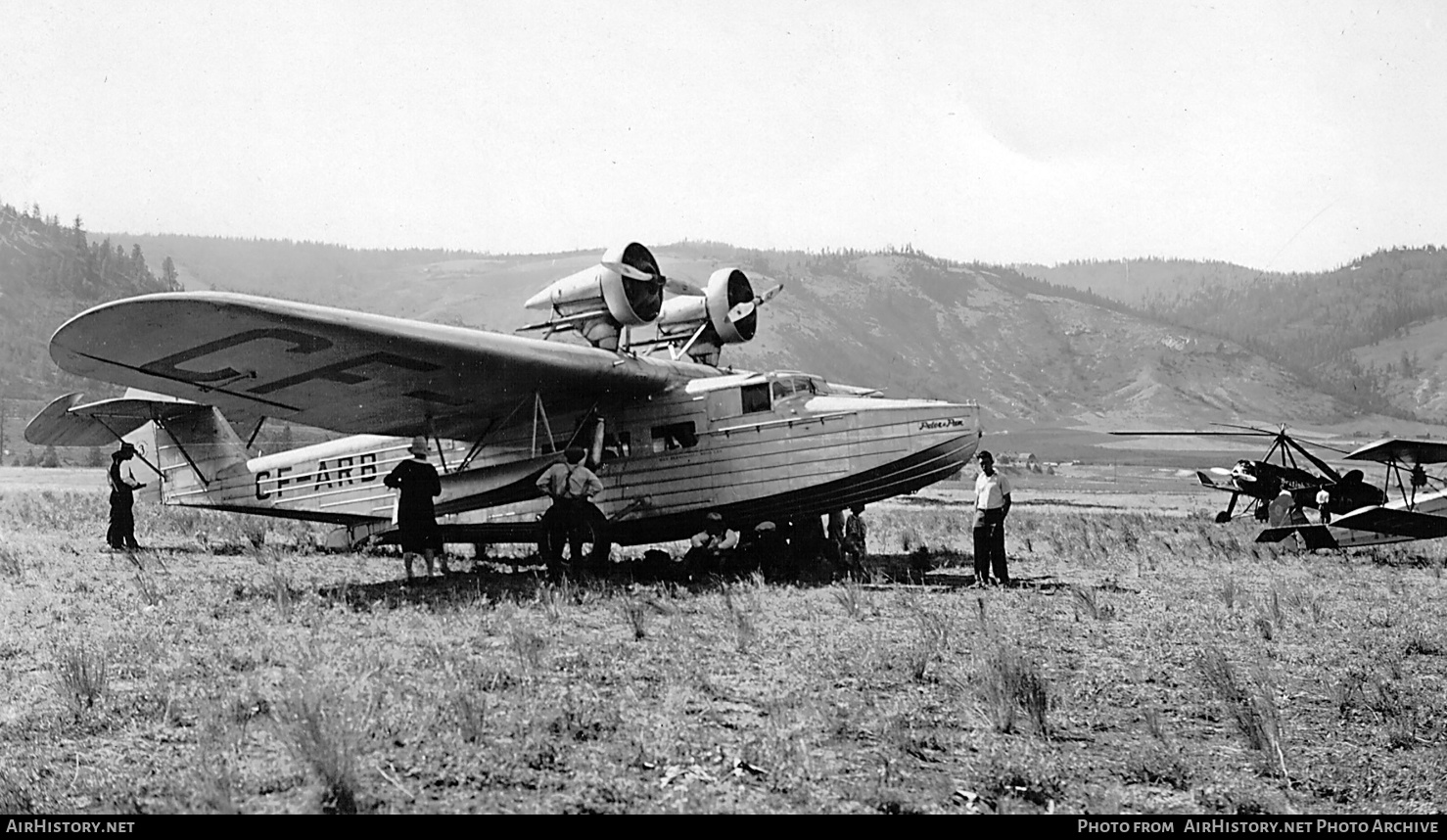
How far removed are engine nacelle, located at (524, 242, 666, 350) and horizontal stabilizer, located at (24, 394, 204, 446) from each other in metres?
6.61

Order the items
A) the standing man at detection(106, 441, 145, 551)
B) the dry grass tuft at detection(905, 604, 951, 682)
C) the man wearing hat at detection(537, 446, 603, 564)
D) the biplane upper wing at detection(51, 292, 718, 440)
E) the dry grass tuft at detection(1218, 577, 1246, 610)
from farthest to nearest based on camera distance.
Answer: the standing man at detection(106, 441, 145, 551) < the man wearing hat at detection(537, 446, 603, 564) < the dry grass tuft at detection(1218, 577, 1246, 610) < the biplane upper wing at detection(51, 292, 718, 440) < the dry grass tuft at detection(905, 604, 951, 682)

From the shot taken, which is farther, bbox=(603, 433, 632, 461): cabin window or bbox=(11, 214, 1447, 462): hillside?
bbox=(11, 214, 1447, 462): hillside

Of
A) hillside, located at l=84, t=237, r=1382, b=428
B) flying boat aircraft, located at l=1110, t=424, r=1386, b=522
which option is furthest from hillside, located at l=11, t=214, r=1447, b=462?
flying boat aircraft, located at l=1110, t=424, r=1386, b=522

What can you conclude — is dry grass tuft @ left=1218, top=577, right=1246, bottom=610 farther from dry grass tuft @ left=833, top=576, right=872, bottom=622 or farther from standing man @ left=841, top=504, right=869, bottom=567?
standing man @ left=841, top=504, right=869, bottom=567

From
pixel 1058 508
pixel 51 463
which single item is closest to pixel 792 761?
pixel 1058 508

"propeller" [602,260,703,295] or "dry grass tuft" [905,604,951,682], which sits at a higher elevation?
"propeller" [602,260,703,295]

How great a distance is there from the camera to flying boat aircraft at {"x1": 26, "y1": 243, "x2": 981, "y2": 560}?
34.7 feet

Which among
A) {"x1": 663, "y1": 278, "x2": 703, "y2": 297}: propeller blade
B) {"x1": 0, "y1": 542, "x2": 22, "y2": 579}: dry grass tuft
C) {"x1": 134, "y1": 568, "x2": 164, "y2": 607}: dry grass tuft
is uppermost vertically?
{"x1": 663, "y1": 278, "x2": 703, "y2": 297}: propeller blade

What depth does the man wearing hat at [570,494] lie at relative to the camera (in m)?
11.6

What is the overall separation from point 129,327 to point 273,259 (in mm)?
206033

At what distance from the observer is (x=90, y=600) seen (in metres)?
9.40

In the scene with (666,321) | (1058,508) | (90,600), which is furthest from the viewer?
(1058,508)

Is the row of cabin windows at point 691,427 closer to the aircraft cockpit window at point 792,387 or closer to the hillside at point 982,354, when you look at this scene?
the aircraft cockpit window at point 792,387
